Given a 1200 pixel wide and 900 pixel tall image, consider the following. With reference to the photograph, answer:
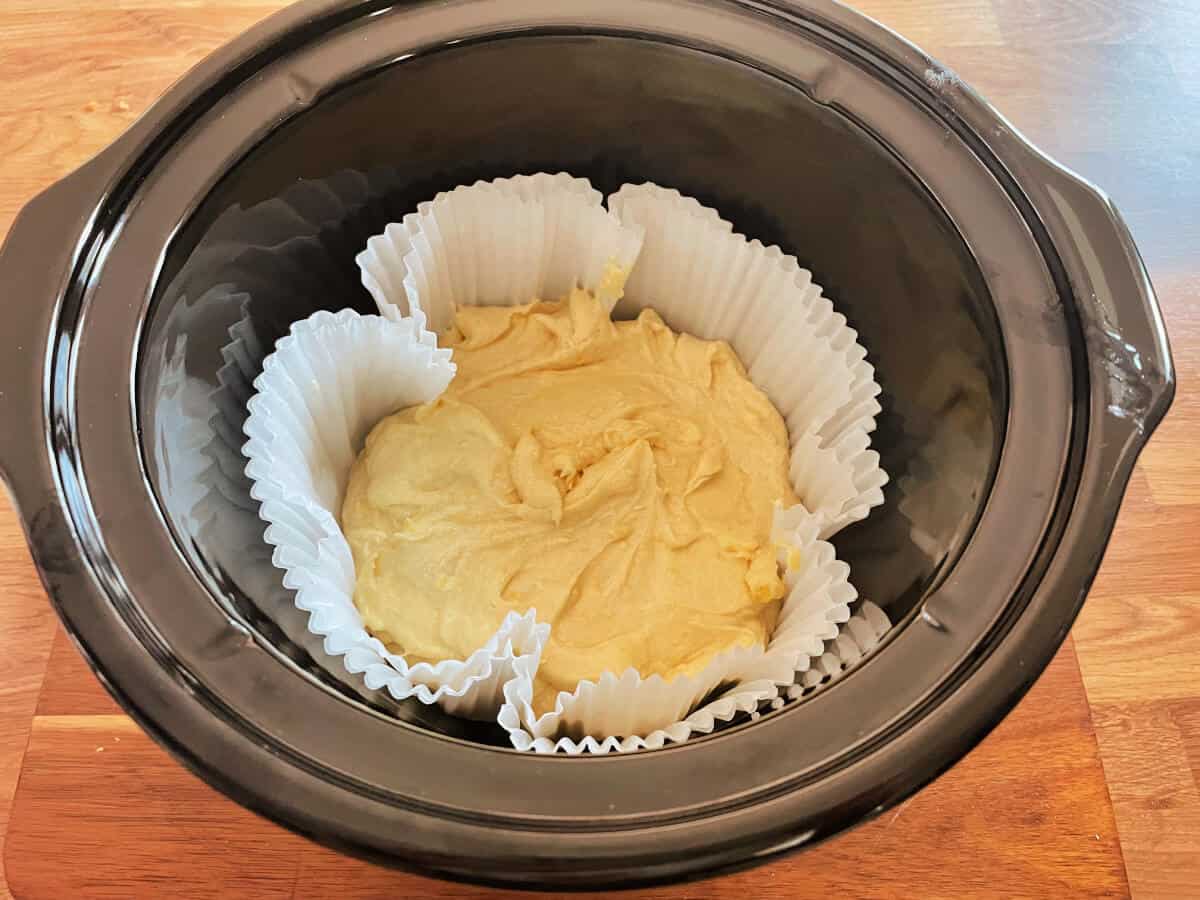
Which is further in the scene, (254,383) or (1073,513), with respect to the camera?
(254,383)

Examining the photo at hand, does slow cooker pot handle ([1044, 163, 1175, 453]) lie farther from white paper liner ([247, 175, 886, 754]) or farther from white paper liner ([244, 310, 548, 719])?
white paper liner ([244, 310, 548, 719])

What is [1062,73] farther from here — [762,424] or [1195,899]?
[1195,899]

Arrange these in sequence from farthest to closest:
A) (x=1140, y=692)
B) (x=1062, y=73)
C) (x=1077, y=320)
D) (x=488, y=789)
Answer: (x=1062, y=73)
(x=1140, y=692)
(x=1077, y=320)
(x=488, y=789)

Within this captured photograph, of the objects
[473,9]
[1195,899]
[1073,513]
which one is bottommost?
[1195,899]

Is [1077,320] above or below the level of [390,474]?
above

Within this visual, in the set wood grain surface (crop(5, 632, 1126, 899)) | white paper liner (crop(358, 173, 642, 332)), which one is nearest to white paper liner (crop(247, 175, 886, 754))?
white paper liner (crop(358, 173, 642, 332))

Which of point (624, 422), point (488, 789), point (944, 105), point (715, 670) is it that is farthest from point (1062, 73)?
point (488, 789)

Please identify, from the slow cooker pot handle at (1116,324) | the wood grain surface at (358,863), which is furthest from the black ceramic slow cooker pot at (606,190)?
the wood grain surface at (358,863)
